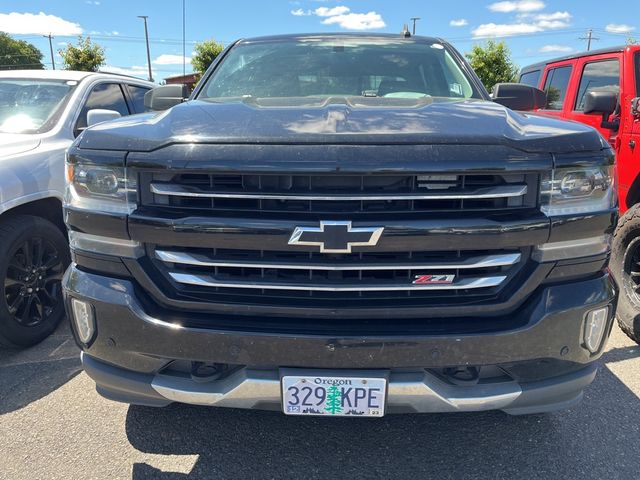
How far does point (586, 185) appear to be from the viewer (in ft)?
6.25

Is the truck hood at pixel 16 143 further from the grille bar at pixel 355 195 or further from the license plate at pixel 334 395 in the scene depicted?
the license plate at pixel 334 395

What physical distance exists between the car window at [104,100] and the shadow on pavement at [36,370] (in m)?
1.76

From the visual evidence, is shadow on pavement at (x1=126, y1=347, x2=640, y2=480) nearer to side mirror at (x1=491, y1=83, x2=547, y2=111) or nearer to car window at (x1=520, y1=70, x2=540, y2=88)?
side mirror at (x1=491, y1=83, x2=547, y2=111)

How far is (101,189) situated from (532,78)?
648cm

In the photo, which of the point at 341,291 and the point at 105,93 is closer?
the point at 341,291

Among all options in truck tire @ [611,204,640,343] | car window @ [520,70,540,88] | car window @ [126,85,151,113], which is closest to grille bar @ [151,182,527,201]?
truck tire @ [611,204,640,343]

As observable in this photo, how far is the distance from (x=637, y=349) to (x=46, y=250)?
422cm

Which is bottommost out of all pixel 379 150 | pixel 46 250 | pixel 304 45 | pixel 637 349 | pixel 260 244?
pixel 637 349

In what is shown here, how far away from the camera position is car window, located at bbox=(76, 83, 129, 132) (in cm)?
433

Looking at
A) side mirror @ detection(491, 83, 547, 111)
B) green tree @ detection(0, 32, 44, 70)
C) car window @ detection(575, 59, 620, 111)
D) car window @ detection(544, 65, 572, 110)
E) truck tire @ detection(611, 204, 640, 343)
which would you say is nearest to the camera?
side mirror @ detection(491, 83, 547, 111)

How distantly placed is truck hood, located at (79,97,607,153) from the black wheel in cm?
160

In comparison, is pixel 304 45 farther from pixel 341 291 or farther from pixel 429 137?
pixel 341 291

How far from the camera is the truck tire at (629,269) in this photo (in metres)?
3.73

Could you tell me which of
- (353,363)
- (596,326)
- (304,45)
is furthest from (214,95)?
(596,326)
